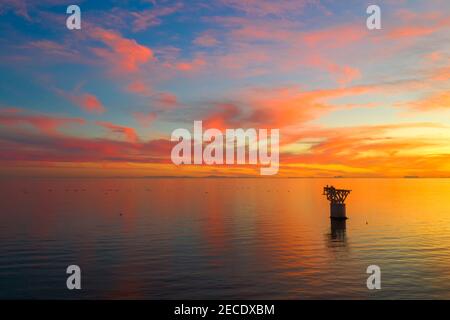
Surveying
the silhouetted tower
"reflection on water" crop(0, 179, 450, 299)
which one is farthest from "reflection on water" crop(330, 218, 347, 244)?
the silhouetted tower

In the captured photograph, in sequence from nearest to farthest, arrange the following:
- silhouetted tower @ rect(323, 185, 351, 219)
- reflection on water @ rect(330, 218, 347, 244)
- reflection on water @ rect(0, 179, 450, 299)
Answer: reflection on water @ rect(0, 179, 450, 299) < reflection on water @ rect(330, 218, 347, 244) < silhouetted tower @ rect(323, 185, 351, 219)

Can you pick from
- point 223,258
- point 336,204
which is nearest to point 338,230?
point 336,204

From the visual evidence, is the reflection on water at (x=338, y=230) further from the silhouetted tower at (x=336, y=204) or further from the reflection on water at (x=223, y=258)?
the silhouetted tower at (x=336, y=204)

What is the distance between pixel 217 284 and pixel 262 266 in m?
10.5

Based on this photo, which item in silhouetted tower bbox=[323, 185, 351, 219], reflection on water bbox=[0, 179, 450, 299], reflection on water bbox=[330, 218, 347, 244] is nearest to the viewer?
reflection on water bbox=[0, 179, 450, 299]

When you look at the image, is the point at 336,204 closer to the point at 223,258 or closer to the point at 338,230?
the point at 338,230

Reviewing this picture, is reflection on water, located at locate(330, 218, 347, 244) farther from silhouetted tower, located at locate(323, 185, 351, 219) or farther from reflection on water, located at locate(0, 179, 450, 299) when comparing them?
silhouetted tower, located at locate(323, 185, 351, 219)

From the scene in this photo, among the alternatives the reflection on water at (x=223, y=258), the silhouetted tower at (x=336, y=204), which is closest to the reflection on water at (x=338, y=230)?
the reflection on water at (x=223, y=258)

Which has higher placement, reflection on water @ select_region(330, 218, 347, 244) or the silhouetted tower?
the silhouetted tower

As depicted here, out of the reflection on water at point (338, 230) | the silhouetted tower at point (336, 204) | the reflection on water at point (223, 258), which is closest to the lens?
the reflection on water at point (223, 258)

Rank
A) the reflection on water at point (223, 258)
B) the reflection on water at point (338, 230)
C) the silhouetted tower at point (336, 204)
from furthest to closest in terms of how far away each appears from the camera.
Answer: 1. the silhouetted tower at point (336, 204)
2. the reflection on water at point (338, 230)
3. the reflection on water at point (223, 258)
